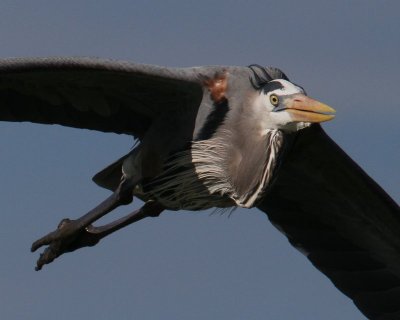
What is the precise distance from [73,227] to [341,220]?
10.1ft

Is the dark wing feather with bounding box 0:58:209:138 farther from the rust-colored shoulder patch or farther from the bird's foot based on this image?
the bird's foot

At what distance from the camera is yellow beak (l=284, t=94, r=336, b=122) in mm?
16141

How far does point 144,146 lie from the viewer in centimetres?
1730

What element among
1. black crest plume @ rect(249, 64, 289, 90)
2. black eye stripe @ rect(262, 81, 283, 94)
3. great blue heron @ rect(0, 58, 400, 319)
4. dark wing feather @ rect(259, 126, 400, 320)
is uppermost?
black crest plume @ rect(249, 64, 289, 90)

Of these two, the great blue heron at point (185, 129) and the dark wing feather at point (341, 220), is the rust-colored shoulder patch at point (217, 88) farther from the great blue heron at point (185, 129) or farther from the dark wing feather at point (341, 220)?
the dark wing feather at point (341, 220)

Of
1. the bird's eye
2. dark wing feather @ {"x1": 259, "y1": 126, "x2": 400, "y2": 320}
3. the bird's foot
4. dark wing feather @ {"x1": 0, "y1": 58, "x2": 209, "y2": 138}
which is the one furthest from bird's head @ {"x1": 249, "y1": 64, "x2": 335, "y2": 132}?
the bird's foot

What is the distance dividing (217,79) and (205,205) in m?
1.19

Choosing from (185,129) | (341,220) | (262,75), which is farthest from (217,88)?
(341,220)

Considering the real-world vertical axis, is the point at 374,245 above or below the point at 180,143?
below

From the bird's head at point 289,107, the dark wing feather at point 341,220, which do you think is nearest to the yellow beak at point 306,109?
the bird's head at point 289,107

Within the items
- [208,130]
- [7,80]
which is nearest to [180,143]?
[208,130]

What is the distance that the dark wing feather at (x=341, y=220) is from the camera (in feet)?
59.9

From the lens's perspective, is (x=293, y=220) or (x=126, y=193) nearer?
(x=126, y=193)

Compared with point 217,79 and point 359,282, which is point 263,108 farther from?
point 359,282
